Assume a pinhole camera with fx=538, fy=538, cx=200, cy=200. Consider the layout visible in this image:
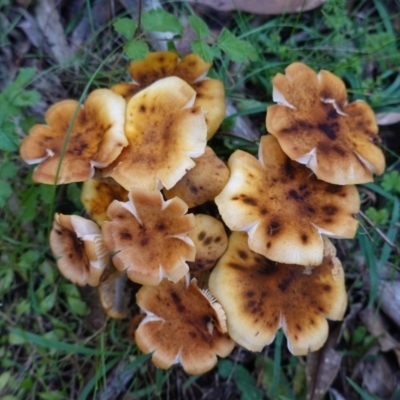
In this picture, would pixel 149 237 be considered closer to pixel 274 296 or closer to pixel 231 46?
pixel 274 296

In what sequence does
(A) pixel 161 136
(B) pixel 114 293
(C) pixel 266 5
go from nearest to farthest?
(A) pixel 161 136
(B) pixel 114 293
(C) pixel 266 5

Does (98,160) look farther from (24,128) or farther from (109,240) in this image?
(24,128)

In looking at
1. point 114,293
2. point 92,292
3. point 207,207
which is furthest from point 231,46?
point 92,292

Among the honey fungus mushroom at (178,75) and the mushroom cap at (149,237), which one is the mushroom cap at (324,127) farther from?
the mushroom cap at (149,237)

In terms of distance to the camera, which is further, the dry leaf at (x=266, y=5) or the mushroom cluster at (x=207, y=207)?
the dry leaf at (x=266, y=5)

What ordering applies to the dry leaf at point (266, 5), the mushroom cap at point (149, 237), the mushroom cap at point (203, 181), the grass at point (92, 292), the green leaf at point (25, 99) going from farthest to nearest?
1. the dry leaf at point (266, 5)
2. the grass at point (92, 292)
3. the green leaf at point (25, 99)
4. the mushroom cap at point (203, 181)
5. the mushroom cap at point (149, 237)

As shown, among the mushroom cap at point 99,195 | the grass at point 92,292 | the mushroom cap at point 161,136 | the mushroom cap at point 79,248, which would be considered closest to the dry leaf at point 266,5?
the grass at point 92,292

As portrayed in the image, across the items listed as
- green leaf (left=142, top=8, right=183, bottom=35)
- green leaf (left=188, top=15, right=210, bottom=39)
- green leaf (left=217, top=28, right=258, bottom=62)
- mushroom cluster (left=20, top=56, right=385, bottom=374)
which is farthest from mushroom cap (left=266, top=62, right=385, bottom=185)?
green leaf (left=142, top=8, right=183, bottom=35)
